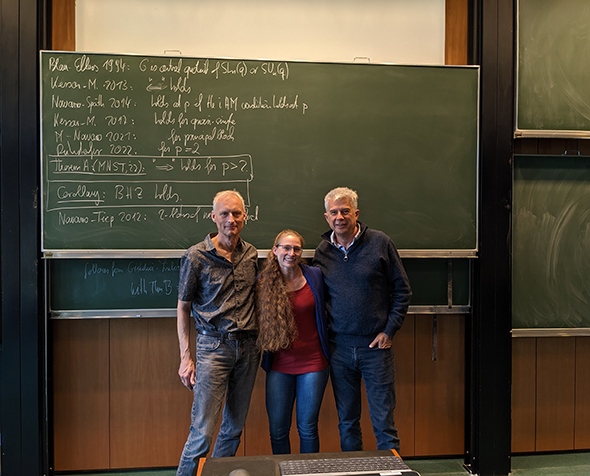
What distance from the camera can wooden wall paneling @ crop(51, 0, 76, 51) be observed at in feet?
8.05

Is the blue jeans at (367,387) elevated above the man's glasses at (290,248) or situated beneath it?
situated beneath

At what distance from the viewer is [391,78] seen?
2480mm

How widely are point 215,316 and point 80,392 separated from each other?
4.07 ft

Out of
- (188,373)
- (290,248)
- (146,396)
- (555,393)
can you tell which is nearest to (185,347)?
(188,373)

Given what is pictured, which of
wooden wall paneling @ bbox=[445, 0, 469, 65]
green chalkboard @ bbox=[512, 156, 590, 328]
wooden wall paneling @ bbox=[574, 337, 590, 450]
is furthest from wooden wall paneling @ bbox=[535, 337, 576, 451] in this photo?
wooden wall paneling @ bbox=[445, 0, 469, 65]

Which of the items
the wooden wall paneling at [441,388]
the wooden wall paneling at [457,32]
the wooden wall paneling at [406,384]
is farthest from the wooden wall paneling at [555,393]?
the wooden wall paneling at [457,32]

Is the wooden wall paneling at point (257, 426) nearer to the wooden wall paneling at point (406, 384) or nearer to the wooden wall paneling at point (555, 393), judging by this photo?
the wooden wall paneling at point (406, 384)

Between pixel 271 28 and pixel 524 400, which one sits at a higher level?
pixel 271 28

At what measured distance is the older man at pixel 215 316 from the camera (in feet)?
6.18

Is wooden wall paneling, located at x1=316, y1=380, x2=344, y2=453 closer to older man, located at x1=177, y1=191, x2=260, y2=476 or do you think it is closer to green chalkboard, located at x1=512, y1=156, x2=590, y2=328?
older man, located at x1=177, y1=191, x2=260, y2=476

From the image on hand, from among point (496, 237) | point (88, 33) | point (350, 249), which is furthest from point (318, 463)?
point (88, 33)

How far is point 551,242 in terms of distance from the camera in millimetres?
2605

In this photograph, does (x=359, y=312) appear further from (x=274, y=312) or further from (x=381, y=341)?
(x=274, y=312)

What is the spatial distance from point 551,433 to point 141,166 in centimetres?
305
